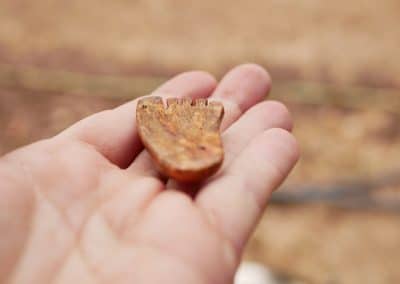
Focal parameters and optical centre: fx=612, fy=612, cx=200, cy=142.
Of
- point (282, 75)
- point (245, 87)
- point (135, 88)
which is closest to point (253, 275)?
point (245, 87)

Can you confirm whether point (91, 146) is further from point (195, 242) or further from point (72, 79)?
point (72, 79)

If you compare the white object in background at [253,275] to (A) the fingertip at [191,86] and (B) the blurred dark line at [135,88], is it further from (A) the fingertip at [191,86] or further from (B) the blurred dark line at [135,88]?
(B) the blurred dark line at [135,88]

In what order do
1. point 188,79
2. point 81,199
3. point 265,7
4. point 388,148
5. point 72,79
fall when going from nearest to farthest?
point 81,199
point 188,79
point 388,148
point 72,79
point 265,7

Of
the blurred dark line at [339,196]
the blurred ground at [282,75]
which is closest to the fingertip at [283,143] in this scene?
the blurred ground at [282,75]

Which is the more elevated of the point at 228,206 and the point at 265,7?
the point at 228,206

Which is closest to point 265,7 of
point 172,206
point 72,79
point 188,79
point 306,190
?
point 72,79

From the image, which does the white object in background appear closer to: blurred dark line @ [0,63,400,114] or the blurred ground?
the blurred ground
